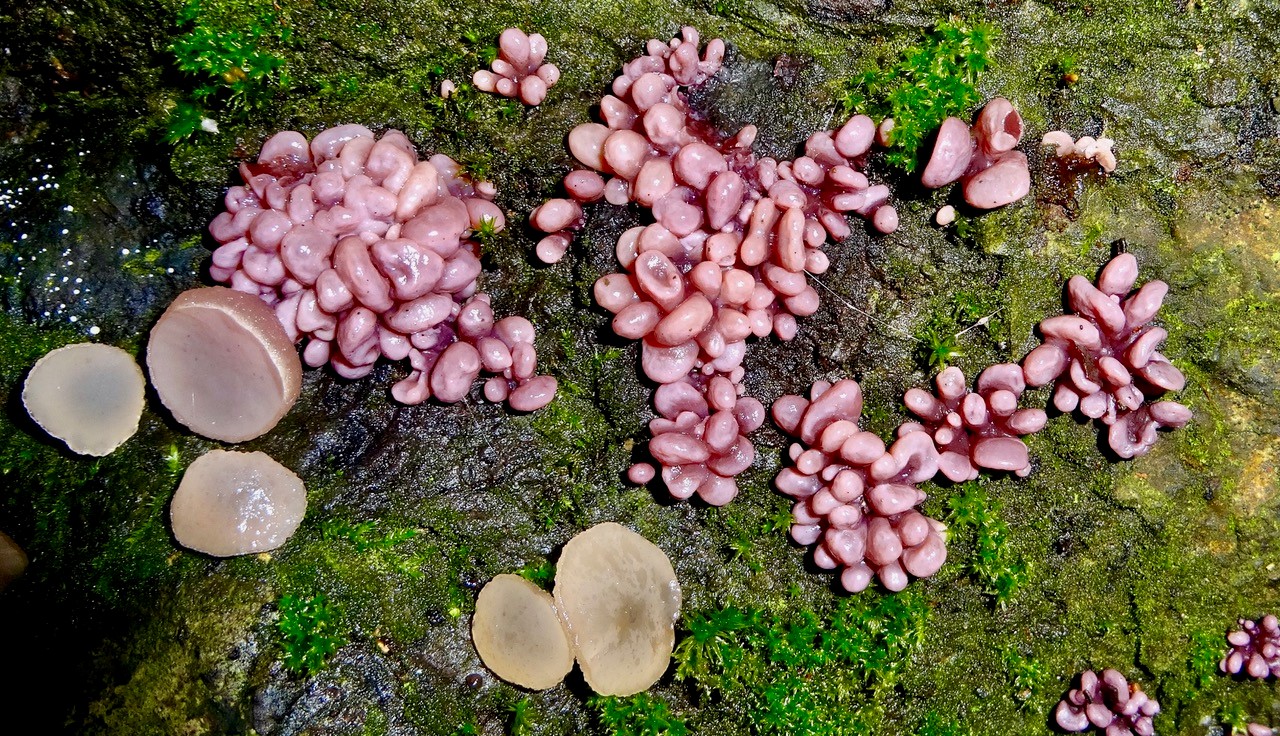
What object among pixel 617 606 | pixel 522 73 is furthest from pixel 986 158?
pixel 617 606

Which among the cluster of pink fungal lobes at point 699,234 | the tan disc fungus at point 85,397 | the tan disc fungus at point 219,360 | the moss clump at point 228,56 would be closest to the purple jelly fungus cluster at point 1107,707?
the cluster of pink fungal lobes at point 699,234

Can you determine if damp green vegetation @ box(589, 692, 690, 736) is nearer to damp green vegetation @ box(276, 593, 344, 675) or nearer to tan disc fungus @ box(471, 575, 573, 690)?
Answer: tan disc fungus @ box(471, 575, 573, 690)

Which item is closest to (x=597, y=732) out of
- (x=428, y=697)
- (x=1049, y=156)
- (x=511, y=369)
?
(x=428, y=697)

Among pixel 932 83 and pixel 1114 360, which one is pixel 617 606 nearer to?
pixel 1114 360

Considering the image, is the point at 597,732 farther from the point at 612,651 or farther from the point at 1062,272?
the point at 1062,272

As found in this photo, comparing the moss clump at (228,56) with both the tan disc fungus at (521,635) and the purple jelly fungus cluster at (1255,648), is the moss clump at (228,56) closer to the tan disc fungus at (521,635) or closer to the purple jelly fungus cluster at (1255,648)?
the tan disc fungus at (521,635)

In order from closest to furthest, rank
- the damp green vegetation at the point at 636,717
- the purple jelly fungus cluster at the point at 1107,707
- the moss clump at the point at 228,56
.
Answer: the moss clump at the point at 228,56
the damp green vegetation at the point at 636,717
the purple jelly fungus cluster at the point at 1107,707

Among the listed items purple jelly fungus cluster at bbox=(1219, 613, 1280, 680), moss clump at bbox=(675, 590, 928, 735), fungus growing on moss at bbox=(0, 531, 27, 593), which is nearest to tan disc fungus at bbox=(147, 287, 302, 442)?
fungus growing on moss at bbox=(0, 531, 27, 593)
